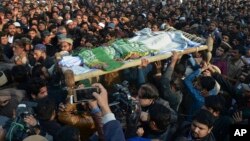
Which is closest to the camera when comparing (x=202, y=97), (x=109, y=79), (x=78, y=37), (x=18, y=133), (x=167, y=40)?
(x=18, y=133)

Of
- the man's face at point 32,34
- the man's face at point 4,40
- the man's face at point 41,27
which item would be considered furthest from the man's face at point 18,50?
the man's face at point 41,27

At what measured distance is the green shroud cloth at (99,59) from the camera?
467cm

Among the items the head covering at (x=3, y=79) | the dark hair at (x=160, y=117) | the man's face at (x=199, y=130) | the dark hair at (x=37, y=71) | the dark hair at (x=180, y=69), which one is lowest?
the dark hair at (x=180, y=69)

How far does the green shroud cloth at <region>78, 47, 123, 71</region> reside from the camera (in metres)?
4.67

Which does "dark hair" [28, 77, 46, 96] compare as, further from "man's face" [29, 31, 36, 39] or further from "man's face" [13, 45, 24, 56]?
"man's face" [29, 31, 36, 39]

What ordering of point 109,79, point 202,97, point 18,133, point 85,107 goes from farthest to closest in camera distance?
point 109,79 < point 202,97 < point 85,107 < point 18,133

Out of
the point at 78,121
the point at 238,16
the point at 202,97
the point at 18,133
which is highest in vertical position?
the point at 18,133

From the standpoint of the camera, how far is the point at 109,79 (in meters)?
5.21

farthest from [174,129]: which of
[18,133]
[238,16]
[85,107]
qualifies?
[238,16]

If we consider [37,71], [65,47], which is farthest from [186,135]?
[65,47]

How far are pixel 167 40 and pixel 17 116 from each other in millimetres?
3035

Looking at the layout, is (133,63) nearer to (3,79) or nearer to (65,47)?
(3,79)

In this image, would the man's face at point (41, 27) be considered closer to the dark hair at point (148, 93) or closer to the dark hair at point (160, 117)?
the dark hair at point (148, 93)

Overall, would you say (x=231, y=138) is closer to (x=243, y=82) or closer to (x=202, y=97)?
(x=202, y=97)
